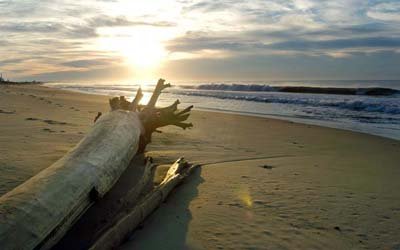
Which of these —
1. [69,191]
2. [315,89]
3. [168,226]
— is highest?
[315,89]

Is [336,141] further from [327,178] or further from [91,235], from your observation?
[91,235]

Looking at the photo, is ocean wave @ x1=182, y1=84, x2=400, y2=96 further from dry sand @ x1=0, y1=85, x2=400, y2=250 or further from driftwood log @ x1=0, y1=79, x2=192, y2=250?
driftwood log @ x1=0, y1=79, x2=192, y2=250

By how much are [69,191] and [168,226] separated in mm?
829

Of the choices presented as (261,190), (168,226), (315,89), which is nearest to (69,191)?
(168,226)

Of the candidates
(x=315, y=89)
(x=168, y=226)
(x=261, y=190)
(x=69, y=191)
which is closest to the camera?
(x=69, y=191)

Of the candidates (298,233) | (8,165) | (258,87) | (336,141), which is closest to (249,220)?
(298,233)

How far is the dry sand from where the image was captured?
306 cm

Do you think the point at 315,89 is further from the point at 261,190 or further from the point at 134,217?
the point at 134,217

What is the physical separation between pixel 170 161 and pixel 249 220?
2.34 metres

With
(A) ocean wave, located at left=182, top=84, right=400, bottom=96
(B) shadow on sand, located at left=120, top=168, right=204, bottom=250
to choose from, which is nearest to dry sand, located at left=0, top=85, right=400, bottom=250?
(B) shadow on sand, located at left=120, top=168, right=204, bottom=250

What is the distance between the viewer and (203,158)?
5.92m

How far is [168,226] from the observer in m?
3.22

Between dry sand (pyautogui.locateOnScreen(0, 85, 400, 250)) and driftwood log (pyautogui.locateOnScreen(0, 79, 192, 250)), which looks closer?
driftwood log (pyautogui.locateOnScreen(0, 79, 192, 250))

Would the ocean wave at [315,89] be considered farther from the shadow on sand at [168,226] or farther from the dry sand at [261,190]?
the shadow on sand at [168,226]
